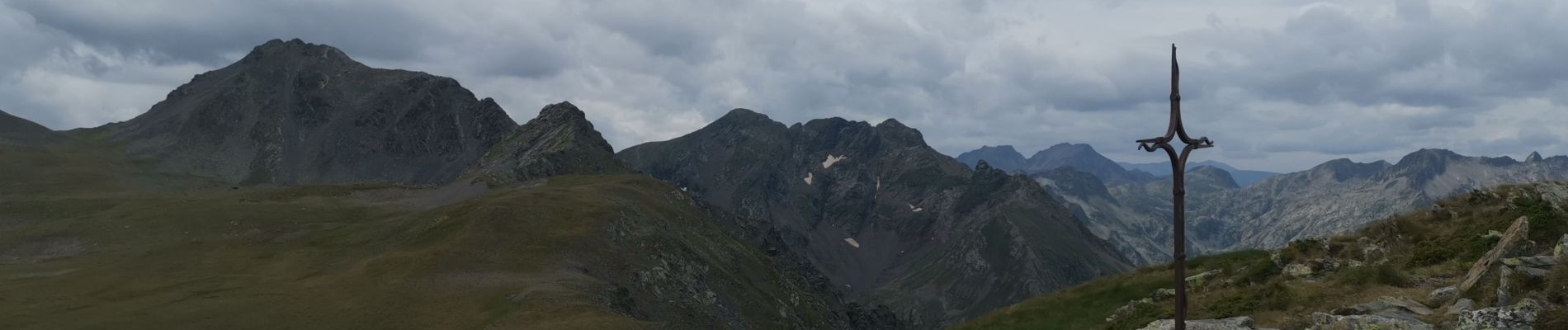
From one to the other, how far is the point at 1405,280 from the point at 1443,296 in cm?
373

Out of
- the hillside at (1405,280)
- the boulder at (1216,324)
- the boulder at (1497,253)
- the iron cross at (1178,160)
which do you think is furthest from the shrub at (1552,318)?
the iron cross at (1178,160)

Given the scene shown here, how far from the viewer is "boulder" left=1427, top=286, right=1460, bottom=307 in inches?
883

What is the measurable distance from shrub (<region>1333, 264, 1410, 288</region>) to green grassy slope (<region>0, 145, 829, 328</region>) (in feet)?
157

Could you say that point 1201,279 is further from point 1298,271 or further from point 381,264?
point 381,264

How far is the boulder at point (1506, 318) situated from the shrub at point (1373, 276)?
272 inches

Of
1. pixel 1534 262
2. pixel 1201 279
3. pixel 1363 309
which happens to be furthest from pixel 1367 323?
pixel 1201 279

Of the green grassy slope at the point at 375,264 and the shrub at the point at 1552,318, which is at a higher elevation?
the shrub at the point at 1552,318

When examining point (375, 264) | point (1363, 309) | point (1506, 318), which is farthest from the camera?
point (375, 264)

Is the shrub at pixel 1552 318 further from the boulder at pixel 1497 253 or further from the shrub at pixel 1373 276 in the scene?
the shrub at pixel 1373 276

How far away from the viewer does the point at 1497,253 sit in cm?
2311

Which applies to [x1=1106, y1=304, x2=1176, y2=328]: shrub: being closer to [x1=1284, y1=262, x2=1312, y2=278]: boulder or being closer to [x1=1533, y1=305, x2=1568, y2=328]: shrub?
[x1=1284, y1=262, x2=1312, y2=278]: boulder

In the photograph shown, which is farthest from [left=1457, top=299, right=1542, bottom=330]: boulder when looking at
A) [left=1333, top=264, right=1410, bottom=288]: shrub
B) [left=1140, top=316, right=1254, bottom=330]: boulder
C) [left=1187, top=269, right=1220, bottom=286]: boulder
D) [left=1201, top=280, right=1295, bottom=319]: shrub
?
[left=1187, top=269, right=1220, bottom=286]: boulder

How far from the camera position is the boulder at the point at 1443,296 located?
22439 millimetres

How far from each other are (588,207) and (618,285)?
29295 millimetres
